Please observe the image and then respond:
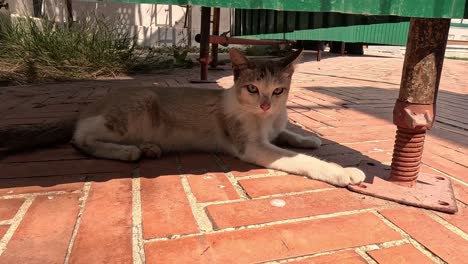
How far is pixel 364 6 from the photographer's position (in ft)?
4.40

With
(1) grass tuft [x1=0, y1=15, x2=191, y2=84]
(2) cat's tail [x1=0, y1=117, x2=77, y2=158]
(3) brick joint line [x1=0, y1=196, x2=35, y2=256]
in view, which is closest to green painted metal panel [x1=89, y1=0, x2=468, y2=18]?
(3) brick joint line [x1=0, y1=196, x2=35, y2=256]

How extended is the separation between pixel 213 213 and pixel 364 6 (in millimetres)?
1041

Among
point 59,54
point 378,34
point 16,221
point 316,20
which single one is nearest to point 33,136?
point 16,221

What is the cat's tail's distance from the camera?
2270 millimetres

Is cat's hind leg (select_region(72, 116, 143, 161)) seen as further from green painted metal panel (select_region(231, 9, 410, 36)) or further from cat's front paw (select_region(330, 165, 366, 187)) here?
green painted metal panel (select_region(231, 9, 410, 36))

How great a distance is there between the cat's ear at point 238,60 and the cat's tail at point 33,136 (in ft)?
4.00

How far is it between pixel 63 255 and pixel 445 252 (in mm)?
1394

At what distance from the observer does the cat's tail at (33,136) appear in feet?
7.45

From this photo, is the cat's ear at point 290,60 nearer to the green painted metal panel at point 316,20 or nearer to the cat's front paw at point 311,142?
the green painted metal panel at point 316,20

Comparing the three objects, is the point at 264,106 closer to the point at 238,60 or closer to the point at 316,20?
the point at 238,60

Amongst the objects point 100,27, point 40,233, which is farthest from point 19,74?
point 40,233

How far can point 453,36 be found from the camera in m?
17.1

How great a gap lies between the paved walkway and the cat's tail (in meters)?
0.07

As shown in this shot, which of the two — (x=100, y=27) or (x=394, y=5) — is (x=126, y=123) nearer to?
(x=394, y=5)
